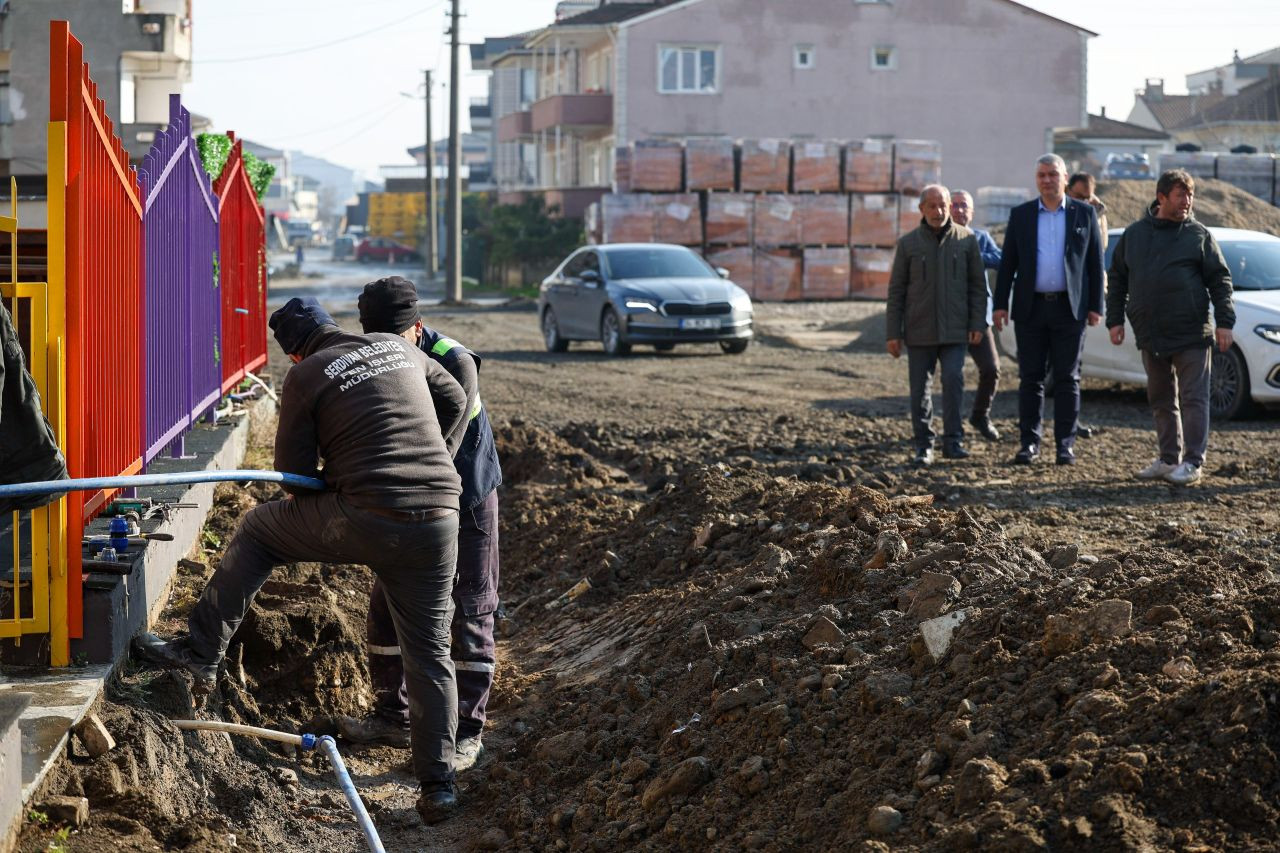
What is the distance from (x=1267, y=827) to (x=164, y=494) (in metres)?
4.86

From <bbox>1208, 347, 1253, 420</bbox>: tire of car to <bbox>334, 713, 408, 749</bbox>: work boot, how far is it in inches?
353

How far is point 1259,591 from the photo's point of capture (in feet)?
15.5

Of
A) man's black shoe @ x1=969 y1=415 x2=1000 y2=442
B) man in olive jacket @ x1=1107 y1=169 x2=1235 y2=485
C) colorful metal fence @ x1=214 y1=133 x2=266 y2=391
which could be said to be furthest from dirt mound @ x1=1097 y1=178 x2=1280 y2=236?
man in olive jacket @ x1=1107 y1=169 x2=1235 y2=485

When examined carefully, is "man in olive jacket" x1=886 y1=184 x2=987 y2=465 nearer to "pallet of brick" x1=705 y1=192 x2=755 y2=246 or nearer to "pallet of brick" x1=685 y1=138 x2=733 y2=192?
"pallet of brick" x1=705 y1=192 x2=755 y2=246

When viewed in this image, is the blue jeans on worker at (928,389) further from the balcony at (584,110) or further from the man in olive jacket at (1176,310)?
the balcony at (584,110)

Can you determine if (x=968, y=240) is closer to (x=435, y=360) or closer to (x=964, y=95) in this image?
(x=435, y=360)

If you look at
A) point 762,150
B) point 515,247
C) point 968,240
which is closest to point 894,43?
point 515,247

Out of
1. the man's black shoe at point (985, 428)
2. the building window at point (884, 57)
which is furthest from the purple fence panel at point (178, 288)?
the building window at point (884, 57)

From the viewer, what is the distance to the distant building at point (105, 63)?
37.0m

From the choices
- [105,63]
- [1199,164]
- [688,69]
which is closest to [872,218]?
[1199,164]

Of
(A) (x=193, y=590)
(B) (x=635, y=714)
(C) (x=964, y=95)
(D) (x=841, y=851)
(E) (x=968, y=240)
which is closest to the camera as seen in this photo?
(D) (x=841, y=851)

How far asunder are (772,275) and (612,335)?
13.5m

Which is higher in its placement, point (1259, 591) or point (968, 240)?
point (968, 240)

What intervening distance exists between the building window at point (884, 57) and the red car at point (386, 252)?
3755 cm
